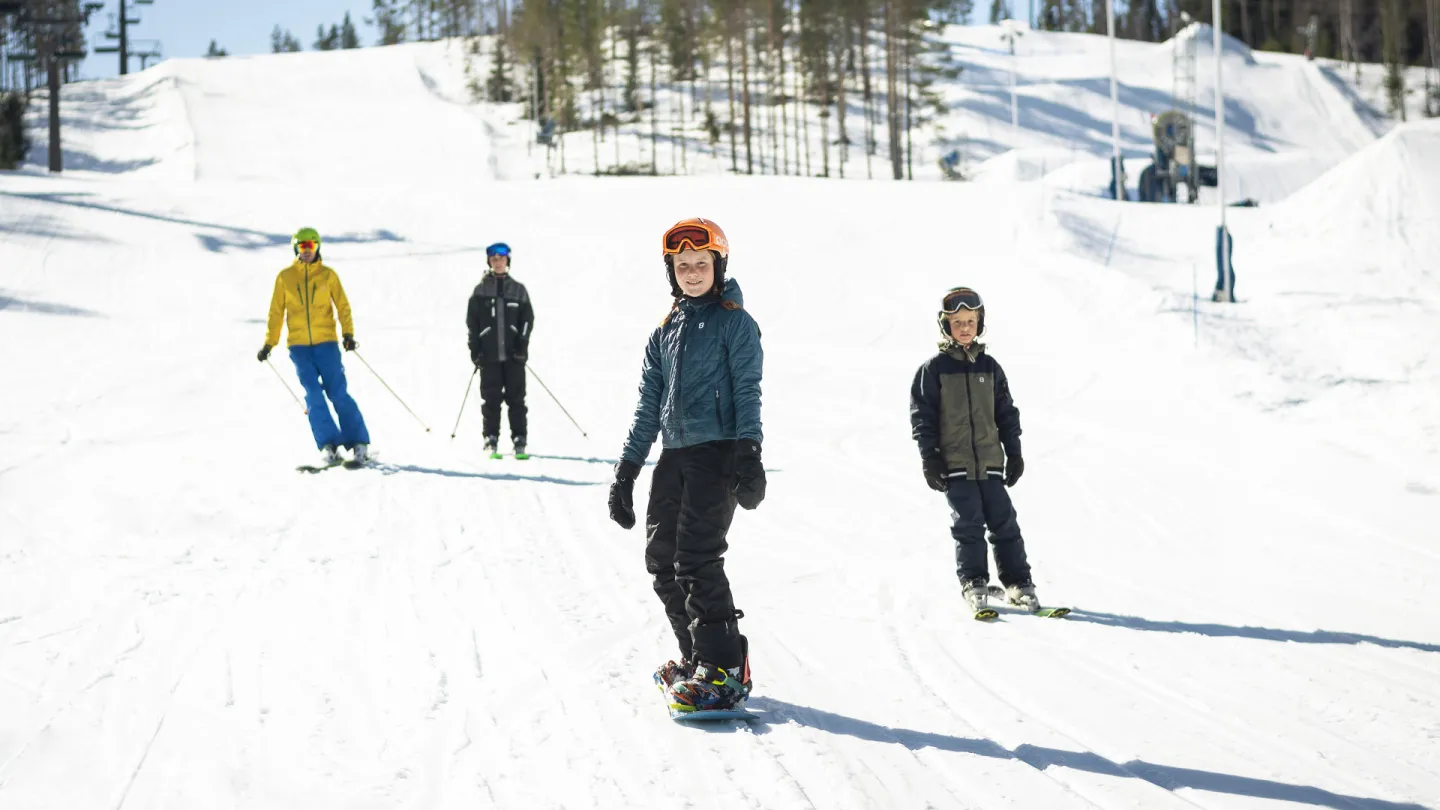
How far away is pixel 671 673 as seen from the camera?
413 centimetres

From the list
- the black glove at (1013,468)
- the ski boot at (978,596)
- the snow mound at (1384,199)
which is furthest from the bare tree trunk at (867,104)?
the ski boot at (978,596)

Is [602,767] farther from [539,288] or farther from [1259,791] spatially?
[539,288]

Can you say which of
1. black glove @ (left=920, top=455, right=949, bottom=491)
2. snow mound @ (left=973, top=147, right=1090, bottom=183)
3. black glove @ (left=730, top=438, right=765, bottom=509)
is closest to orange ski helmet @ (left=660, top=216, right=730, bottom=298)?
black glove @ (left=730, top=438, right=765, bottom=509)

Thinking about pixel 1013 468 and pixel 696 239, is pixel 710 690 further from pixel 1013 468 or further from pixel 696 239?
pixel 1013 468

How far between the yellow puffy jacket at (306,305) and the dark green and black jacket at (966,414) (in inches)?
207

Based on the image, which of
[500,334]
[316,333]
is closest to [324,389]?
[316,333]

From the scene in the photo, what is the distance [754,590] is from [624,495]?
2037mm

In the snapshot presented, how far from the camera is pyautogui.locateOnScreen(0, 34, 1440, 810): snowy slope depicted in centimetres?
349

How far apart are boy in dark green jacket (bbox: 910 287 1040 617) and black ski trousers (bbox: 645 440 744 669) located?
5.61 feet

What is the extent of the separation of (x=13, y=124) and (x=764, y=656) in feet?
168

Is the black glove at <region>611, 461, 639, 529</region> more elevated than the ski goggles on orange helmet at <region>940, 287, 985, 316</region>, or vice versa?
the ski goggles on orange helmet at <region>940, 287, 985, 316</region>

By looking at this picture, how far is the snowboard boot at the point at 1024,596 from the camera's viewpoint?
17.6 feet

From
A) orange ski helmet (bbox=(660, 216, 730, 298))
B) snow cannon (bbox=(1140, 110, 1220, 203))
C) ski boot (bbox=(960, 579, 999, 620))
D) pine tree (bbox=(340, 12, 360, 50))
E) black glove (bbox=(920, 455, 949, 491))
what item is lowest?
ski boot (bbox=(960, 579, 999, 620))

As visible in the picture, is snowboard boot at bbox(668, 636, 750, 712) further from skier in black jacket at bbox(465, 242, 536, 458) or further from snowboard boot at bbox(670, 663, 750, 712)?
skier in black jacket at bbox(465, 242, 536, 458)
